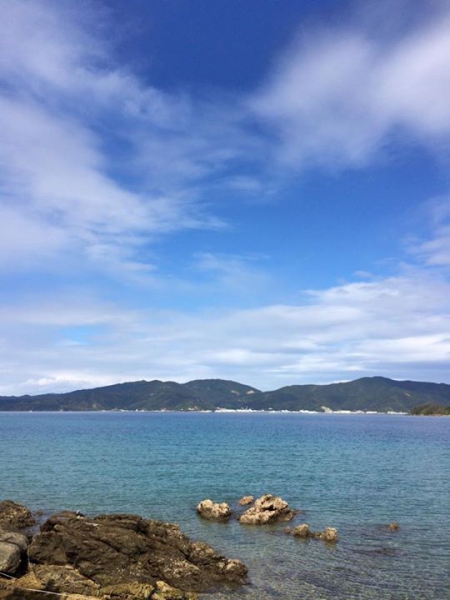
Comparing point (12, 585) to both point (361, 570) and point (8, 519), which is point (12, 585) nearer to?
point (8, 519)

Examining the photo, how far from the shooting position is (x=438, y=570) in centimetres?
3061

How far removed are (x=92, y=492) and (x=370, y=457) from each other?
63.0 meters

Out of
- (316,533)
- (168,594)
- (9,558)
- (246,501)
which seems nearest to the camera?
(168,594)

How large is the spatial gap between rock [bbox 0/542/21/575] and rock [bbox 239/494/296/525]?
22.6 m

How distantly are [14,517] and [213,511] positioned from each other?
18544 mm

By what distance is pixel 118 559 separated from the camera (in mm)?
27781

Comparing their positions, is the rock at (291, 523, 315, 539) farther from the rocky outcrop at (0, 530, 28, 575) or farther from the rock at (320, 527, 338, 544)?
the rocky outcrop at (0, 530, 28, 575)

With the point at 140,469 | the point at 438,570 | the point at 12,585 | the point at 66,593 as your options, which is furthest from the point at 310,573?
the point at 140,469

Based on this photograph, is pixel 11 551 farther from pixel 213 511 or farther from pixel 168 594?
pixel 213 511

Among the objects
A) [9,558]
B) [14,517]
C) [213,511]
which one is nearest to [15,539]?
[9,558]

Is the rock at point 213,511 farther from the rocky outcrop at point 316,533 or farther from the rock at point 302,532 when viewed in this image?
the rock at point 302,532

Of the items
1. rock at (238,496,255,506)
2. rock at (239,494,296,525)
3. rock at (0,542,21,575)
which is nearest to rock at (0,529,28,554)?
rock at (0,542,21,575)

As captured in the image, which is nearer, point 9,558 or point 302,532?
point 9,558

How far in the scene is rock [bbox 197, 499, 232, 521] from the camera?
44.4 m
